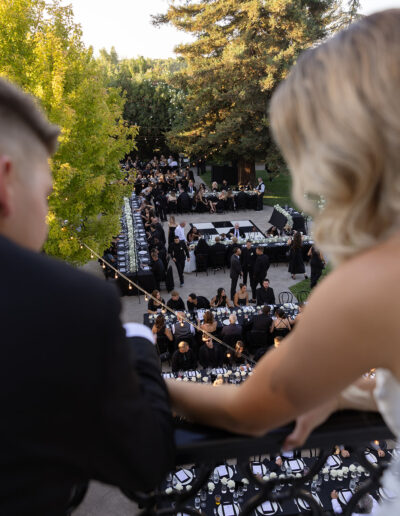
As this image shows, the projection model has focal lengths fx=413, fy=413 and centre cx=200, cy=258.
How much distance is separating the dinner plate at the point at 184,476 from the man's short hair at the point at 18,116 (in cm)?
762

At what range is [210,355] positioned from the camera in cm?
991

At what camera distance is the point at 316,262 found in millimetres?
14273

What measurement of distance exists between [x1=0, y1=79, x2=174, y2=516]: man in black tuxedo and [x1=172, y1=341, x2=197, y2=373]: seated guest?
8.88 metres

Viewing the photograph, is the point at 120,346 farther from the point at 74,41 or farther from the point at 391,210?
the point at 74,41

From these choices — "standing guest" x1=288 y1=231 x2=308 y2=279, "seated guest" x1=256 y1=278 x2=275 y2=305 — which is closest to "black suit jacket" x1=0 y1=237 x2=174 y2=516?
"seated guest" x1=256 y1=278 x2=275 y2=305

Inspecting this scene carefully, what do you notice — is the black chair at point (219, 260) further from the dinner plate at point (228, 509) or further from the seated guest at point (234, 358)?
the dinner plate at point (228, 509)

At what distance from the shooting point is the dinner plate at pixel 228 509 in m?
6.68

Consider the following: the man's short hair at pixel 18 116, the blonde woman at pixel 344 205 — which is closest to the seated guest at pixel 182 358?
the blonde woman at pixel 344 205

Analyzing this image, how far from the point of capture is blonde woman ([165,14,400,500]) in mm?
808

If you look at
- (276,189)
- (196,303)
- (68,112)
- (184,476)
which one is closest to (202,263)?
(196,303)

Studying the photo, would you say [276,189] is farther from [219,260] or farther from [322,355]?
[322,355]

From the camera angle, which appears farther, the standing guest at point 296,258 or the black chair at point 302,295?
the standing guest at point 296,258

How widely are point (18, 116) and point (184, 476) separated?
25.8 feet

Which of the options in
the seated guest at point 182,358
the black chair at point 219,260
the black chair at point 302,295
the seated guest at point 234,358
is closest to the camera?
the seated guest at point 182,358
